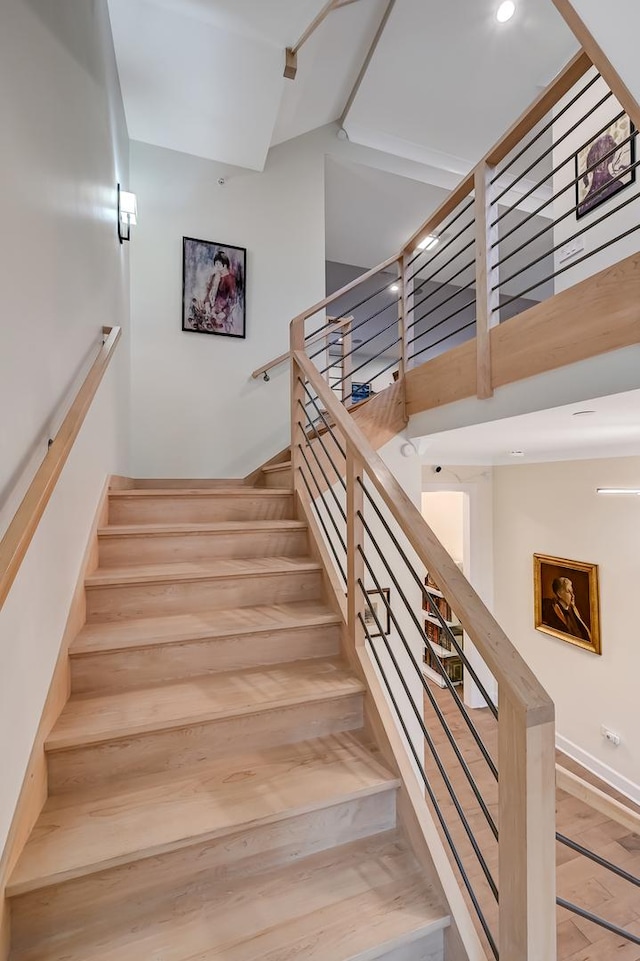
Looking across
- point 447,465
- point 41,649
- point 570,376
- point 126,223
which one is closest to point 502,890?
point 41,649

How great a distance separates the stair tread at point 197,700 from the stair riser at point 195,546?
2.23 feet

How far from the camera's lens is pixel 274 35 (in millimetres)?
3113

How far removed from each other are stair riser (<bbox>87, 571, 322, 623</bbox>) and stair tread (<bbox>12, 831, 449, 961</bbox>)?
38.6 inches

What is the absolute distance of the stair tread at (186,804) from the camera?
44.8 inches

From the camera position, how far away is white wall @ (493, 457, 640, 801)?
3.69m

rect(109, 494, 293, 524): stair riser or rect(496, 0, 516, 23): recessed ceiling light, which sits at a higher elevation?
rect(496, 0, 516, 23): recessed ceiling light

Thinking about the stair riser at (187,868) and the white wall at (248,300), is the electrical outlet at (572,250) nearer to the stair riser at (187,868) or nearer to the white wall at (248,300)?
the white wall at (248,300)

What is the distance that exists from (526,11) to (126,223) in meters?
3.55

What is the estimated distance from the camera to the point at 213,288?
13.0ft

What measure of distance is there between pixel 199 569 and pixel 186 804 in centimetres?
96

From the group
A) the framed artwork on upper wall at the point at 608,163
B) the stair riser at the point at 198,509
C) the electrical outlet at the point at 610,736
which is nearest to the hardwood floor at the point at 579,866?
the electrical outlet at the point at 610,736

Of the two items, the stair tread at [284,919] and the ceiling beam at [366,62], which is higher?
the ceiling beam at [366,62]

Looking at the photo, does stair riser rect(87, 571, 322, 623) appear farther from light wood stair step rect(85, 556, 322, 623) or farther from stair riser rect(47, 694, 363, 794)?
stair riser rect(47, 694, 363, 794)

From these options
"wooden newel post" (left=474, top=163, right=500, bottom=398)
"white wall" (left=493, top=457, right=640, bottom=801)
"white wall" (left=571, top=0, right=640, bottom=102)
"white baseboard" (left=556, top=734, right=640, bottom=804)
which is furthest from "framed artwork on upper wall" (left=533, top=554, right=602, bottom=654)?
"white wall" (left=571, top=0, right=640, bottom=102)
